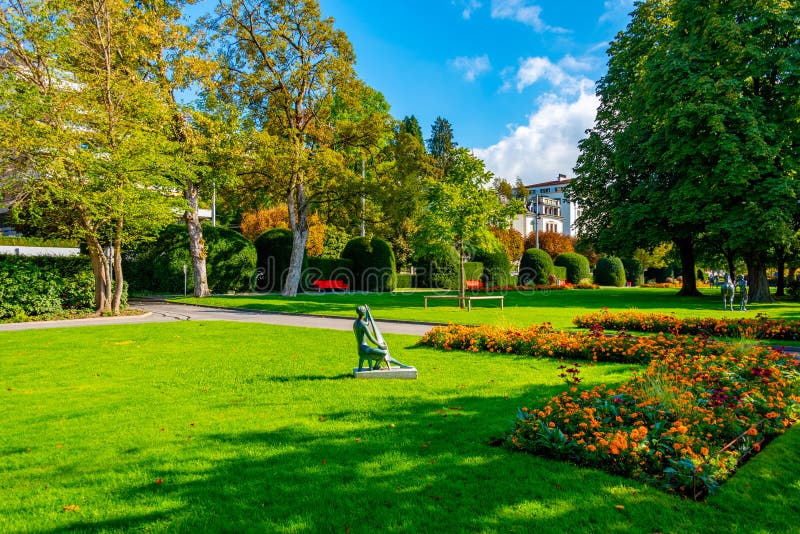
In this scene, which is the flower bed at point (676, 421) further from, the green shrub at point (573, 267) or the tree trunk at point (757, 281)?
the green shrub at point (573, 267)

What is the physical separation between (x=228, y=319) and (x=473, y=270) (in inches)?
957

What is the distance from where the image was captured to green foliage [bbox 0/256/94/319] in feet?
54.4

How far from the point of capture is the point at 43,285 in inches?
690

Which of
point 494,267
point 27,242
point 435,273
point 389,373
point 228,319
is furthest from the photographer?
point 435,273

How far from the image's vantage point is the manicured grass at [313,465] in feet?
10.9

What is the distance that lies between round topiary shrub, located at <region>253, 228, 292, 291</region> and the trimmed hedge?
2216 millimetres

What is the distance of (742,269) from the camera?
4812 cm

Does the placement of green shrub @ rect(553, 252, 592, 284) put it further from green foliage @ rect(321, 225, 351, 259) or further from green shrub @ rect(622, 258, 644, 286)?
green foliage @ rect(321, 225, 351, 259)

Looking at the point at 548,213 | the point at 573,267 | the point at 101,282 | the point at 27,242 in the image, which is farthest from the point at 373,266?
the point at 548,213

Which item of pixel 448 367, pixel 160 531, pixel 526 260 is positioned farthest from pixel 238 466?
pixel 526 260

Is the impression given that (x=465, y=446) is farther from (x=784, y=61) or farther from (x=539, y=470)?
(x=784, y=61)

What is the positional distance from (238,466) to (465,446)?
211 centimetres

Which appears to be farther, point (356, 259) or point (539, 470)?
point (356, 259)

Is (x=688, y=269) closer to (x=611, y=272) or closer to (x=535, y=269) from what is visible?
(x=535, y=269)
